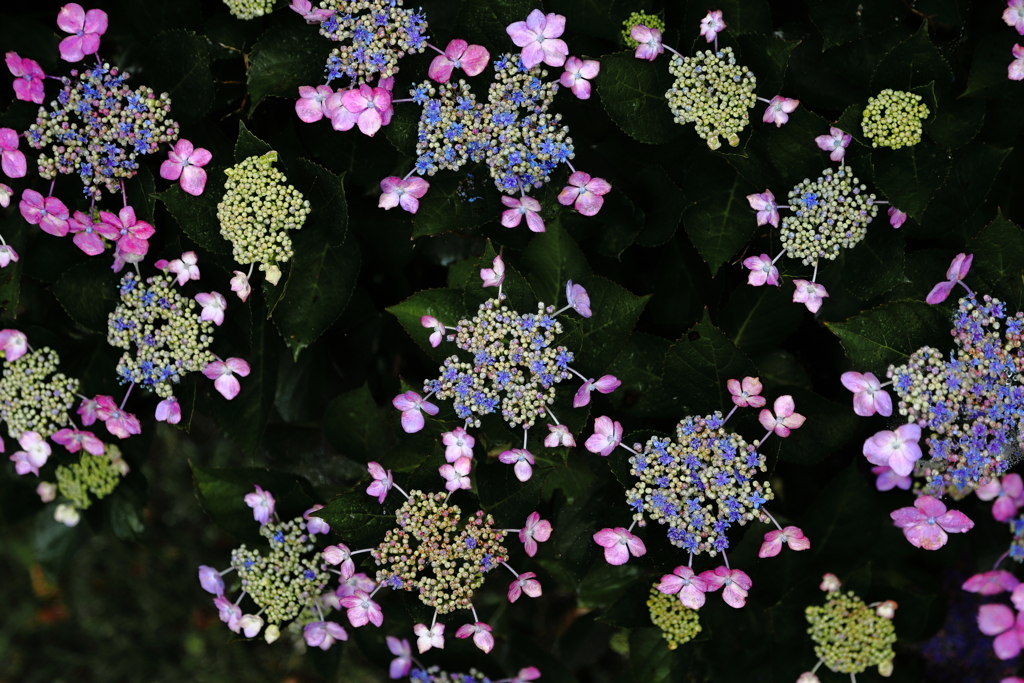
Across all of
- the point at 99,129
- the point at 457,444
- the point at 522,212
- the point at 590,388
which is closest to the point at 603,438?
the point at 590,388

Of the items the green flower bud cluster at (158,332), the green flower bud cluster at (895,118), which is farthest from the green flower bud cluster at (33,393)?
the green flower bud cluster at (895,118)

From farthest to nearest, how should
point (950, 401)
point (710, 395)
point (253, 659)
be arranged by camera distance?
point (253, 659) < point (710, 395) < point (950, 401)

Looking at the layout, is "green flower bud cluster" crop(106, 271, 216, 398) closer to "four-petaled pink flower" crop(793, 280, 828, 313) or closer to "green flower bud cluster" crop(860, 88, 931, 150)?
"four-petaled pink flower" crop(793, 280, 828, 313)

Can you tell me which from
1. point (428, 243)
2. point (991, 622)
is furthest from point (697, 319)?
point (991, 622)

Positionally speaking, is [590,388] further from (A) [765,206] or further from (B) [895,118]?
(B) [895,118]

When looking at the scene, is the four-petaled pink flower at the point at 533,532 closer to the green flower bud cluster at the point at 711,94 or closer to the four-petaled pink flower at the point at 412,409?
the four-petaled pink flower at the point at 412,409

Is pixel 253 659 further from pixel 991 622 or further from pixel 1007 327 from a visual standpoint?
pixel 1007 327
